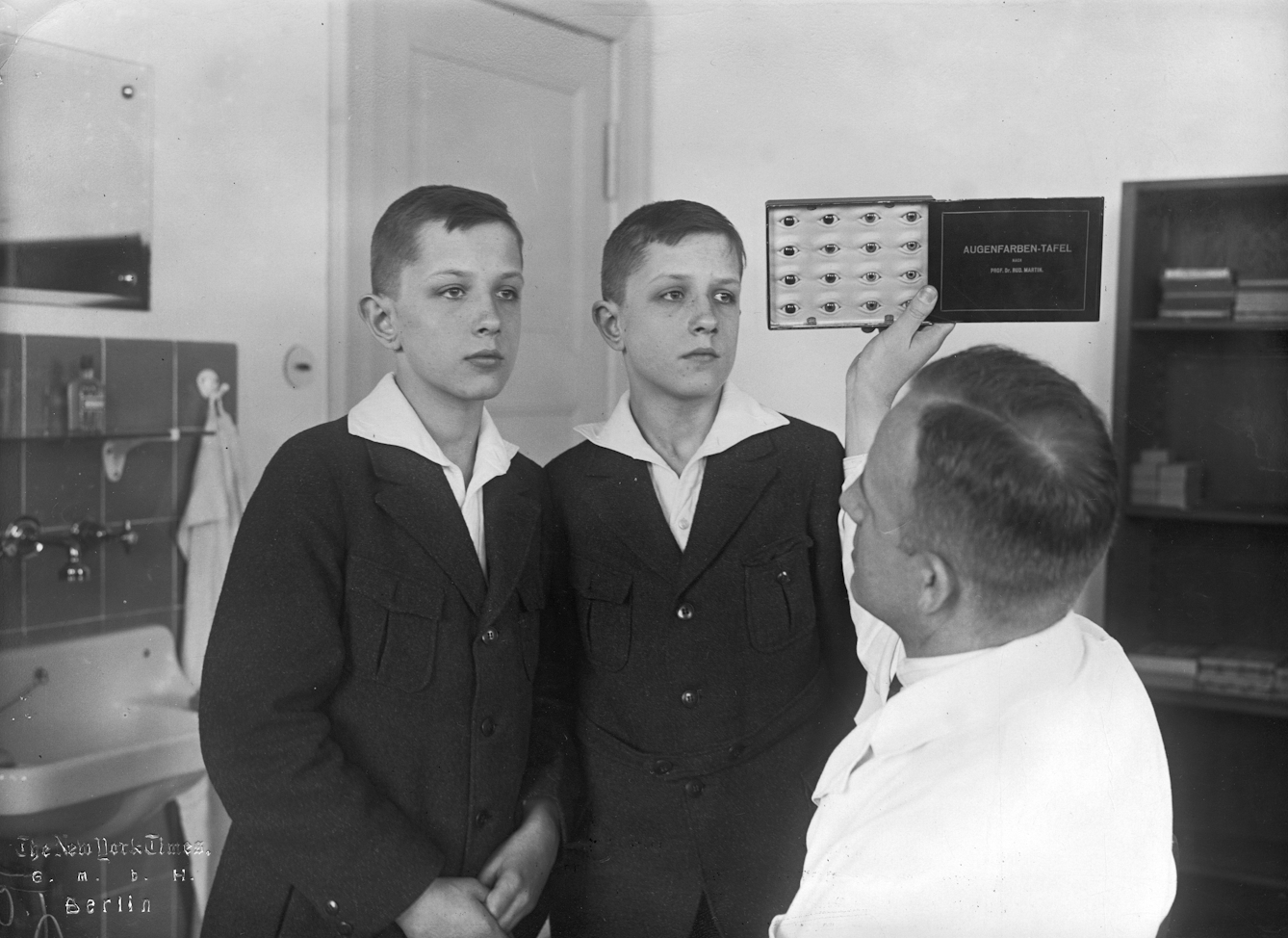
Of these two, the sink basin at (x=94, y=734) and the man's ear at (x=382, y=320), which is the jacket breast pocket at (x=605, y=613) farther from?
the sink basin at (x=94, y=734)

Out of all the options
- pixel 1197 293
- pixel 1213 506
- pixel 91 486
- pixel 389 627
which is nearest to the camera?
pixel 389 627

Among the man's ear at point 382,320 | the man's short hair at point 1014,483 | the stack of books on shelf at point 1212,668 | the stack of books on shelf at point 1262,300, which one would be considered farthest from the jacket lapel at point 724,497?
the stack of books on shelf at point 1262,300

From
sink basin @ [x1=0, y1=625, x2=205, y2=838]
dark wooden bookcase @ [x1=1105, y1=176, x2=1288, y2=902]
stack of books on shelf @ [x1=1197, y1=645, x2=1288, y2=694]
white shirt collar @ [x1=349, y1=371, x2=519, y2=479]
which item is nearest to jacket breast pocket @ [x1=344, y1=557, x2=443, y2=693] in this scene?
white shirt collar @ [x1=349, y1=371, x2=519, y2=479]

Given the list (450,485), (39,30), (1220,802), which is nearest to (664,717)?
(450,485)

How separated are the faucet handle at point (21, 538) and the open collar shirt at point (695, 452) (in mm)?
829

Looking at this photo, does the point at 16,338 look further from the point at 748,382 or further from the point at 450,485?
the point at 748,382

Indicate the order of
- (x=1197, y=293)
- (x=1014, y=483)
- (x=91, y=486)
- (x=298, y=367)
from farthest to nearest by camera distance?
1. (x=1197, y=293)
2. (x=91, y=486)
3. (x=298, y=367)
4. (x=1014, y=483)

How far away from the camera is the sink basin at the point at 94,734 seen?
1446 millimetres

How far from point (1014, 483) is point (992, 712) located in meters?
0.21

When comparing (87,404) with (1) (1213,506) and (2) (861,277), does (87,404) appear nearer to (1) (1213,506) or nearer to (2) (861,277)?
(2) (861,277)

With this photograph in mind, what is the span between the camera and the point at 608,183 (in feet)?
4.33

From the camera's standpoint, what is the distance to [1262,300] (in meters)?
1.48

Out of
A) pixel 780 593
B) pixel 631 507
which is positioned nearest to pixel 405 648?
pixel 631 507

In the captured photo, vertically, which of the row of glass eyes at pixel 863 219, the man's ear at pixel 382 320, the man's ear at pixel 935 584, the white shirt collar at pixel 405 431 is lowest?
the man's ear at pixel 935 584
